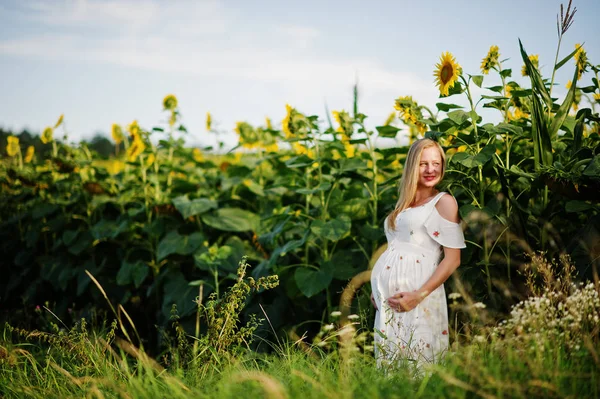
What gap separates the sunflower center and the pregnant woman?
31 centimetres

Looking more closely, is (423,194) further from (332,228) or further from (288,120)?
(288,120)

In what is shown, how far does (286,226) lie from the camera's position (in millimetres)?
3443

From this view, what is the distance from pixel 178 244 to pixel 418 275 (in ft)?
6.54

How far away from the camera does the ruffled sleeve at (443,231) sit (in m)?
2.49

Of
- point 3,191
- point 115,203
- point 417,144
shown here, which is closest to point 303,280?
point 417,144

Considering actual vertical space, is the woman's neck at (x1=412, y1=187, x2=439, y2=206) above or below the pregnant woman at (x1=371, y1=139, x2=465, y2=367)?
above

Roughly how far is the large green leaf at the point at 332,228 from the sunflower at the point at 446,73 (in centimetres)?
89

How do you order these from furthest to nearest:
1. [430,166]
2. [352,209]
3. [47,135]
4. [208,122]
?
[208,122] → [47,135] → [352,209] → [430,166]

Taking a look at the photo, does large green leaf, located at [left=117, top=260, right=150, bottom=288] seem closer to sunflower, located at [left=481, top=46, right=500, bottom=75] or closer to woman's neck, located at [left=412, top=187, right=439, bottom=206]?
woman's neck, located at [left=412, top=187, right=439, bottom=206]

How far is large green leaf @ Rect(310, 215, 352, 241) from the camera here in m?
3.10

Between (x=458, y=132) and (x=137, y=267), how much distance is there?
2.60 metres

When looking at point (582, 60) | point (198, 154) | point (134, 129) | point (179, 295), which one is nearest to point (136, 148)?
point (134, 129)

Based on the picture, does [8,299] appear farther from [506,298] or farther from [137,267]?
[506,298]

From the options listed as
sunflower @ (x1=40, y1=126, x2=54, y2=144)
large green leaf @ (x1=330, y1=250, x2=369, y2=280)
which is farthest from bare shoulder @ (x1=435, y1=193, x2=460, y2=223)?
sunflower @ (x1=40, y1=126, x2=54, y2=144)
